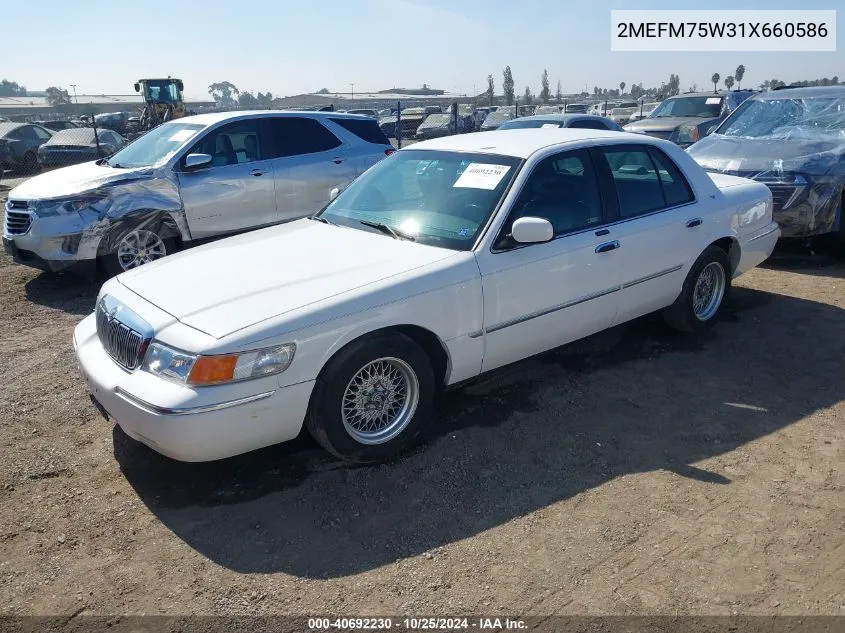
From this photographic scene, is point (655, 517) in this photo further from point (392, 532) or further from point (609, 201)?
point (609, 201)

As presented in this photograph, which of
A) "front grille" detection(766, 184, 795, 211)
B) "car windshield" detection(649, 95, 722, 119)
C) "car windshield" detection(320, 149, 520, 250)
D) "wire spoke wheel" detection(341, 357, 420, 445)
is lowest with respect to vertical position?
"wire spoke wheel" detection(341, 357, 420, 445)

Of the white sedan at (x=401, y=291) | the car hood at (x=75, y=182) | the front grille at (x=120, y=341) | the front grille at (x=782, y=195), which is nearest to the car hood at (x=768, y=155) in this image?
the front grille at (x=782, y=195)

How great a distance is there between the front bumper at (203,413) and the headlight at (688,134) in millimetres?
12309

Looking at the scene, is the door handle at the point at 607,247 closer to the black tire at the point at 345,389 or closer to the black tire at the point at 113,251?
the black tire at the point at 345,389

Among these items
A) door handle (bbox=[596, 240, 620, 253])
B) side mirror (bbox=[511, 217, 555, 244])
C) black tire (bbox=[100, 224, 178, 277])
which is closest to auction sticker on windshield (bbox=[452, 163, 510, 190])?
side mirror (bbox=[511, 217, 555, 244])

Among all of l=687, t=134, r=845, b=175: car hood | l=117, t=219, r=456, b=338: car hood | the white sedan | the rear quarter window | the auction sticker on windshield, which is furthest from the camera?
the rear quarter window

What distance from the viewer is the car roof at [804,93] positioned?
341 inches

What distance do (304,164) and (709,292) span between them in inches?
194

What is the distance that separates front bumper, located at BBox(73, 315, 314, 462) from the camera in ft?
10.1

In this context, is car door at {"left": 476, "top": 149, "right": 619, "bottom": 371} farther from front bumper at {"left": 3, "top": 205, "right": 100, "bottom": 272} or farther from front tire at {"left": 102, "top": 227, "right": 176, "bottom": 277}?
front bumper at {"left": 3, "top": 205, "right": 100, "bottom": 272}

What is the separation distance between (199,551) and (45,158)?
20.9 metres

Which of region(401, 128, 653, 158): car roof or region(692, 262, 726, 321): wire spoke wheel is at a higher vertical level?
region(401, 128, 653, 158): car roof

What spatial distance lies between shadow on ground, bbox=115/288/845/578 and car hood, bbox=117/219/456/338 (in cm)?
93

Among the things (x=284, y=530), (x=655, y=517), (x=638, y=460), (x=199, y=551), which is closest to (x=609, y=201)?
(x=638, y=460)
